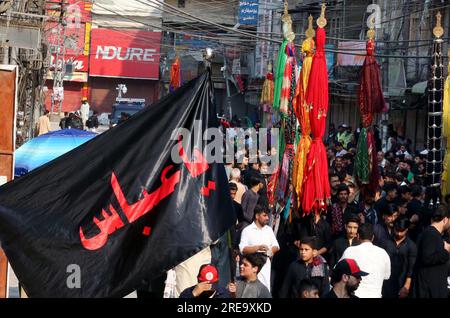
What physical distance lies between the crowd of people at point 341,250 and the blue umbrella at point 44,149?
2260mm

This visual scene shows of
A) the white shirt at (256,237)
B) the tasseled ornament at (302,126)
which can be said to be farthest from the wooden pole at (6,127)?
the tasseled ornament at (302,126)

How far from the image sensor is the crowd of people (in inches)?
316

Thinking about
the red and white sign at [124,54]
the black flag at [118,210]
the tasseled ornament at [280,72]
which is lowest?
the black flag at [118,210]

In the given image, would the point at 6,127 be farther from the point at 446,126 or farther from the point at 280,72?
the point at 446,126

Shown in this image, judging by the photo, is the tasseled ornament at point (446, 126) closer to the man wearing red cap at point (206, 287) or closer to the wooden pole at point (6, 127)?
the man wearing red cap at point (206, 287)

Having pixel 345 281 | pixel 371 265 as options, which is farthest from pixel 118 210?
pixel 371 265

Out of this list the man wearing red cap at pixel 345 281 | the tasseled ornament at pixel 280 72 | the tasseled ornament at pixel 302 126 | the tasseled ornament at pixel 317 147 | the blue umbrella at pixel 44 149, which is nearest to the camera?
the man wearing red cap at pixel 345 281

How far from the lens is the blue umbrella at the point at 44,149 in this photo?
530 inches

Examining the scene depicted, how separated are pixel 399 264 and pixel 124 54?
4944 centimetres

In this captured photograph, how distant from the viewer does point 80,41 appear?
56.9 meters

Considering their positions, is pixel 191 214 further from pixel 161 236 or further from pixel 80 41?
pixel 80 41

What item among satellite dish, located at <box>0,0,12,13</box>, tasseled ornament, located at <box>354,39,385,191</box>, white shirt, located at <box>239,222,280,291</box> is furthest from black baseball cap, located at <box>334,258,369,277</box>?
satellite dish, located at <box>0,0,12,13</box>

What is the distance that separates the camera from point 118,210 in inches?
275

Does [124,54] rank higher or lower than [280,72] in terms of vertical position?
higher
